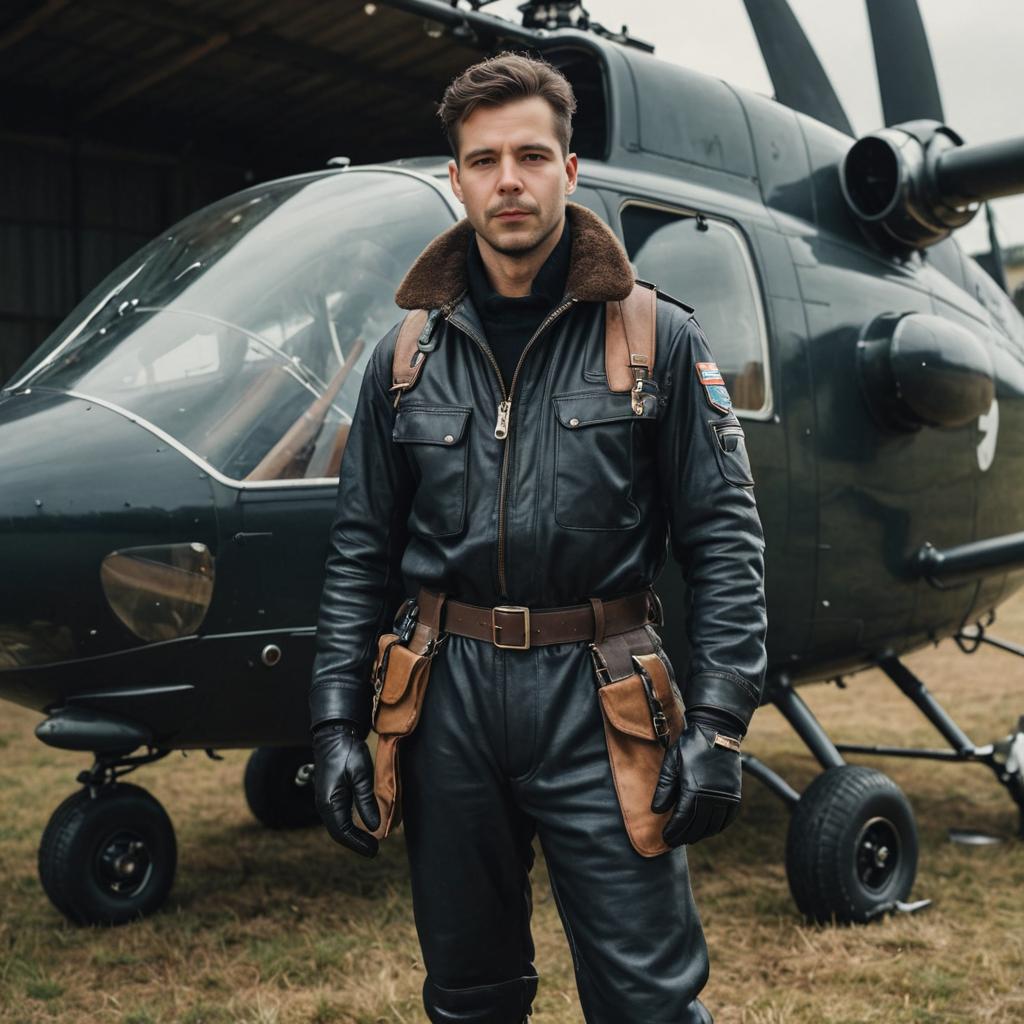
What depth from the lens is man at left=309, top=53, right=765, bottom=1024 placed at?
2.04 m

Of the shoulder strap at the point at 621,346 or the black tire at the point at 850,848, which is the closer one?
the shoulder strap at the point at 621,346

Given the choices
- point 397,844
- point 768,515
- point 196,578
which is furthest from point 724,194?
point 397,844

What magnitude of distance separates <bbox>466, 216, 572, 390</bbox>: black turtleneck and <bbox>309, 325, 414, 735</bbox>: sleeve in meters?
0.20

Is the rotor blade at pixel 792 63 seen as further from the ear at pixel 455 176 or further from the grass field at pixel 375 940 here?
the ear at pixel 455 176

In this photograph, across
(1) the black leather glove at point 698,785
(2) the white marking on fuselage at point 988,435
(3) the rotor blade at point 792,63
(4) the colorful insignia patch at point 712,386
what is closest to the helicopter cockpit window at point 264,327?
(4) the colorful insignia patch at point 712,386

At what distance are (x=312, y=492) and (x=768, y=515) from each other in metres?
1.52

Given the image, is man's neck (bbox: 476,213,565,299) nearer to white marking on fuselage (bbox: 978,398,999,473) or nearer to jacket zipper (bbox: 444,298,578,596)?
jacket zipper (bbox: 444,298,578,596)

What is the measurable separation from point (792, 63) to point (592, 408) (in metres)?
4.10

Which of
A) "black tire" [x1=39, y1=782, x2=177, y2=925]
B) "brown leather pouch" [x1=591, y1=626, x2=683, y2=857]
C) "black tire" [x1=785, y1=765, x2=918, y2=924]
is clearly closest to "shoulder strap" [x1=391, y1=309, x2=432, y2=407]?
"brown leather pouch" [x1=591, y1=626, x2=683, y2=857]

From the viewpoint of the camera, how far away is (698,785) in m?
1.94

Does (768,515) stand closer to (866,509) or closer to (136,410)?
(866,509)

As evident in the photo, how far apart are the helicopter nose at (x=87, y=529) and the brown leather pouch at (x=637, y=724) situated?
1.45 meters

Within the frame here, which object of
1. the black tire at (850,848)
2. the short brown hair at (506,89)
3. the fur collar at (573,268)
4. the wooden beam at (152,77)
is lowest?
the black tire at (850,848)

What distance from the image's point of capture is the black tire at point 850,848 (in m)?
3.91
